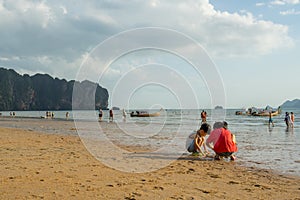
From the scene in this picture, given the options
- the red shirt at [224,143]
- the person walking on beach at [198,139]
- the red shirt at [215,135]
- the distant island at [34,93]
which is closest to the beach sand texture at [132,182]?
the red shirt at [224,143]

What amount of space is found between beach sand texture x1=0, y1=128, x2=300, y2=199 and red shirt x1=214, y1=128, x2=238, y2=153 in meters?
1.20

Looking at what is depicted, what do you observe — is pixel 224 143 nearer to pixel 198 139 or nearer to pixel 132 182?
pixel 198 139

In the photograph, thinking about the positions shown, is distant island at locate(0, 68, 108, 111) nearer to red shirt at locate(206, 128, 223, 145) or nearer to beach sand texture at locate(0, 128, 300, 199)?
red shirt at locate(206, 128, 223, 145)

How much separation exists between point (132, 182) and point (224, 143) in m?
4.75

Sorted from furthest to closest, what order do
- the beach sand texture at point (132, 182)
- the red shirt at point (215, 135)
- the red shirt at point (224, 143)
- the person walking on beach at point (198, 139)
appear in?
the person walking on beach at point (198, 139), the red shirt at point (215, 135), the red shirt at point (224, 143), the beach sand texture at point (132, 182)

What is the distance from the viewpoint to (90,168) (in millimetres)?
7848

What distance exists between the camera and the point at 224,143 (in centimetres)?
1010

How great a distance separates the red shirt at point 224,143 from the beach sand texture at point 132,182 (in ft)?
3.93

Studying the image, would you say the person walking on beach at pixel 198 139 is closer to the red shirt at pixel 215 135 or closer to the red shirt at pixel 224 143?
the red shirt at pixel 215 135

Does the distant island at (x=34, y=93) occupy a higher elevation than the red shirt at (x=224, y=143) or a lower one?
higher

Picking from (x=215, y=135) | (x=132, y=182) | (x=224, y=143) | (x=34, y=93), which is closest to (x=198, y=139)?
(x=215, y=135)

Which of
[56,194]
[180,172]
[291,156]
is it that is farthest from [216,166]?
[56,194]

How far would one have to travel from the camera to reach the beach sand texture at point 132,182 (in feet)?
17.8

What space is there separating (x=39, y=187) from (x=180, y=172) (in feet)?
12.0
